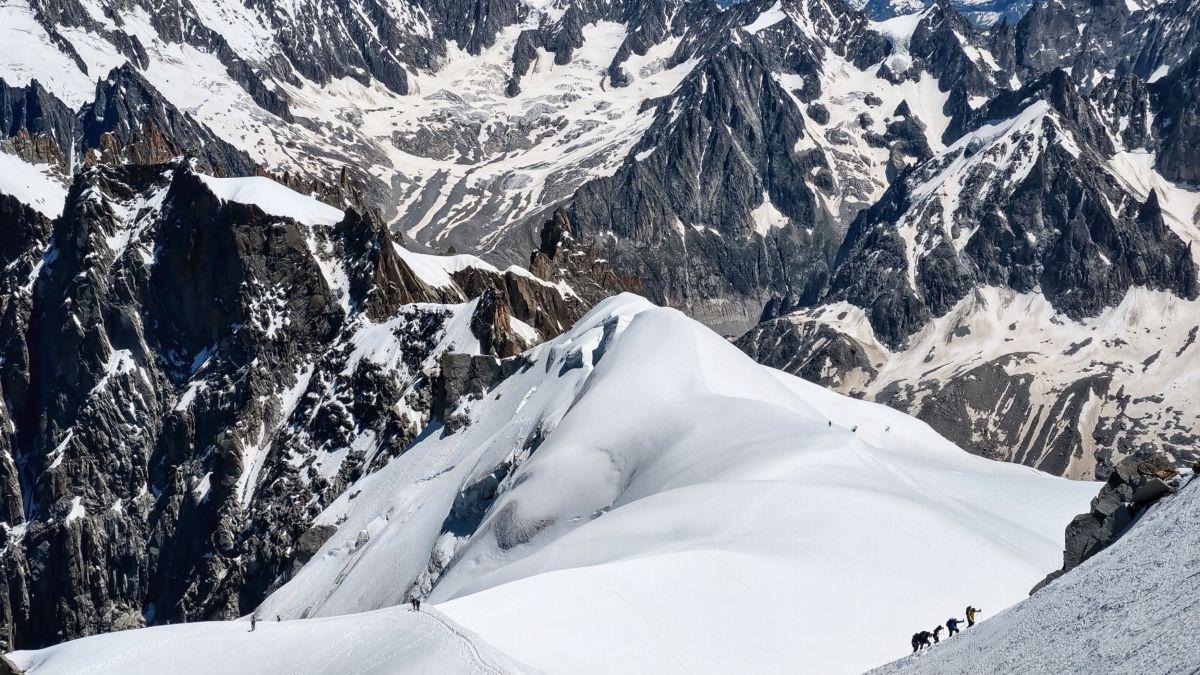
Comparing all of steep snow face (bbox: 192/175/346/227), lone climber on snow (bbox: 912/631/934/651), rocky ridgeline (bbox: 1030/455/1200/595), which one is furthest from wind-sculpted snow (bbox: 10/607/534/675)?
steep snow face (bbox: 192/175/346/227)

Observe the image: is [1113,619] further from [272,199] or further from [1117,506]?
[272,199]

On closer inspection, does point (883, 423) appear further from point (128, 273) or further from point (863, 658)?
point (128, 273)

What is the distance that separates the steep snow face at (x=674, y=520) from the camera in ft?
182

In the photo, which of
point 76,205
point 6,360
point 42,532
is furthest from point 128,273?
point 42,532

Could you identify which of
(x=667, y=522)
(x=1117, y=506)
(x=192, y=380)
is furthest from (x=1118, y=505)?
(x=192, y=380)

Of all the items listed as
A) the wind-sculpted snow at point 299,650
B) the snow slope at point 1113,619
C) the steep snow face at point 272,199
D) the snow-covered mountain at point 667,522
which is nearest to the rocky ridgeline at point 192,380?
the steep snow face at point 272,199

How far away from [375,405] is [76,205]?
66649mm

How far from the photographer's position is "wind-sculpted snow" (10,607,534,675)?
162 ft

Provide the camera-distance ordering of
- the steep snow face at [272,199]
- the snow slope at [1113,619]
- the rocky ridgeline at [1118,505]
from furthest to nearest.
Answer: the steep snow face at [272,199]
the rocky ridgeline at [1118,505]
the snow slope at [1113,619]

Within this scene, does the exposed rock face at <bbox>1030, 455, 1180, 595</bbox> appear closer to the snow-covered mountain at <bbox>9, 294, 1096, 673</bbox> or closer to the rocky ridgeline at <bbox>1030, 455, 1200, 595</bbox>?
the rocky ridgeline at <bbox>1030, 455, 1200, 595</bbox>

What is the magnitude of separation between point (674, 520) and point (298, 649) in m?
24.9

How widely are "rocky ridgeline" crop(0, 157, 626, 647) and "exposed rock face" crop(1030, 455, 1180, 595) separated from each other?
347 feet

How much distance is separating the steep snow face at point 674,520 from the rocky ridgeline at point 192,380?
1713 cm

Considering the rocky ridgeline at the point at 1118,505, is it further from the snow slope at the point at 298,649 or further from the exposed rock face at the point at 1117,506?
the snow slope at the point at 298,649
